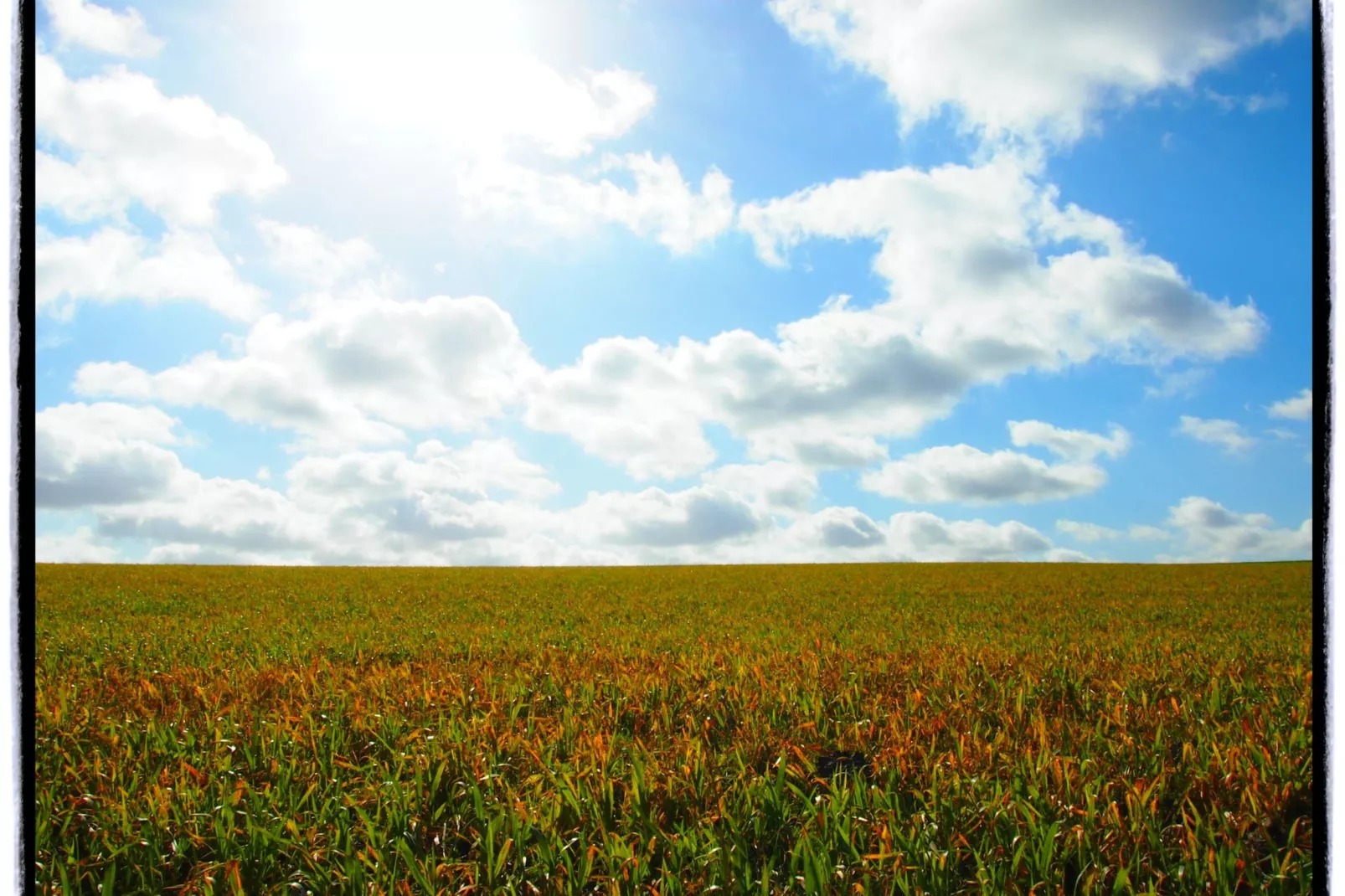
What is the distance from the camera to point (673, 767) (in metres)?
3.72

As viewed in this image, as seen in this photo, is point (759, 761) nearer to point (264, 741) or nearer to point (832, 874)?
point (832, 874)

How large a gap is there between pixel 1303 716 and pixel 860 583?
14.8m

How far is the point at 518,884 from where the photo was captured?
9.27ft

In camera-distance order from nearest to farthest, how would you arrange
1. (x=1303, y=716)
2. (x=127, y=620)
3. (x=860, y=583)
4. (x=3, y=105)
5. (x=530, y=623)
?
(x=3, y=105) < (x=1303, y=716) < (x=530, y=623) < (x=127, y=620) < (x=860, y=583)

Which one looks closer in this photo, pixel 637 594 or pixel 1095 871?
pixel 1095 871

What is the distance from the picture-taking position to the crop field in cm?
288

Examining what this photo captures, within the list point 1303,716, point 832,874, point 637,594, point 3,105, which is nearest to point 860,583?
point 637,594

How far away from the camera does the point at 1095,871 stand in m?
2.74

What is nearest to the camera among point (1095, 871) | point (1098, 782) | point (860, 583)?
point (1095, 871)

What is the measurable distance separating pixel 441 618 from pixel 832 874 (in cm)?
939

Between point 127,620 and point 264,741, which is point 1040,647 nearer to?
point 264,741

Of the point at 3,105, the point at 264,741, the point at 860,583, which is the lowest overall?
the point at 860,583

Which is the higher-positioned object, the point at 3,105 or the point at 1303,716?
the point at 3,105

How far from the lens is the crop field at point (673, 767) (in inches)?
114
